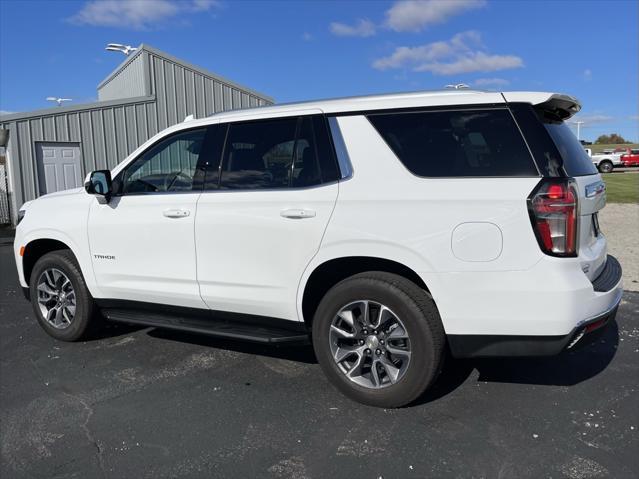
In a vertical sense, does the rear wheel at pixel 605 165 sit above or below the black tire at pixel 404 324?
above

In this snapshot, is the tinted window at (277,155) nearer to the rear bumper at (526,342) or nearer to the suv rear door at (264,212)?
the suv rear door at (264,212)

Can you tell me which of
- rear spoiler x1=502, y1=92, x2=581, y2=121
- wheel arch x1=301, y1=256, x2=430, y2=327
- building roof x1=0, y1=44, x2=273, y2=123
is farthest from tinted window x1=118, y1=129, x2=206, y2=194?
building roof x1=0, y1=44, x2=273, y2=123

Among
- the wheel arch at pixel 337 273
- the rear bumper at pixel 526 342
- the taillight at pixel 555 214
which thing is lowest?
the rear bumper at pixel 526 342

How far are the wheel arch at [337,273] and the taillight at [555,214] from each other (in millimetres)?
734

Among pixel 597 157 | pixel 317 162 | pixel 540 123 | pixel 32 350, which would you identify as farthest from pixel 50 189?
pixel 597 157

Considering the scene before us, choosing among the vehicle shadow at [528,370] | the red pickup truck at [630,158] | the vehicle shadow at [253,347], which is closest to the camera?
the vehicle shadow at [528,370]

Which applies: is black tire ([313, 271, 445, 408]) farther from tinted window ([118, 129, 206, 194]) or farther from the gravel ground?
the gravel ground

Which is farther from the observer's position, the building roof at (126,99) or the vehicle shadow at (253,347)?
the building roof at (126,99)

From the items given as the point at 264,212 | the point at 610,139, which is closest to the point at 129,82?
the point at 264,212

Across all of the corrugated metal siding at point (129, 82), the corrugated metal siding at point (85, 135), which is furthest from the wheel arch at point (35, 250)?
the corrugated metal siding at point (129, 82)

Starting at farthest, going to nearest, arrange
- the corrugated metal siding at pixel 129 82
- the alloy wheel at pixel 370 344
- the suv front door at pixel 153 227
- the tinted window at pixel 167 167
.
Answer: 1. the corrugated metal siding at pixel 129 82
2. the tinted window at pixel 167 167
3. the suv front door at pixel 153 227
4. the alloy wheel at pixel 370 344

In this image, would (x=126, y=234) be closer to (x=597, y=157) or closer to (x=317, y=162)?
(x=317, y=162)

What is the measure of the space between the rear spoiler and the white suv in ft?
0.04

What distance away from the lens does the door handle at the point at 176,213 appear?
405 cm
